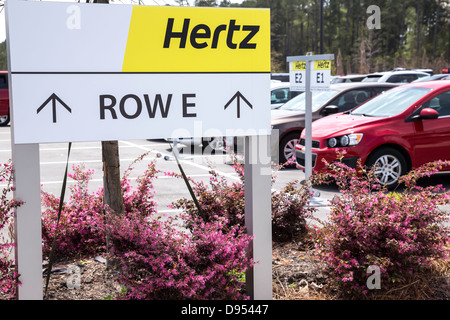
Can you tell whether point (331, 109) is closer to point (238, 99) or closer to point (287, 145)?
point (287, 145)

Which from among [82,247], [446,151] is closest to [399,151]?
[446,151]

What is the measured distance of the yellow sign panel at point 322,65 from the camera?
7453mm

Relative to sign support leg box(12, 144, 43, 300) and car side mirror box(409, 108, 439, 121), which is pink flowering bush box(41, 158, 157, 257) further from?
car side mirror box(409, 108, 439, 121)

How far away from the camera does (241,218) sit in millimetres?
4309

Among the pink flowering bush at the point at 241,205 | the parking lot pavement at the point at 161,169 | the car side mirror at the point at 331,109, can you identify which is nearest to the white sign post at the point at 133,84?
the pink flowering bush at the point at 241,205

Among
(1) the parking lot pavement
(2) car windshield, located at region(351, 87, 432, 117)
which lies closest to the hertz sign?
(1) the parking lot pavement

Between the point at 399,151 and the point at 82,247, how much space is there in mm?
5456

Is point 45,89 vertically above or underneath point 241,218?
above

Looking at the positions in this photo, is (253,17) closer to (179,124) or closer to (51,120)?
(179,124)

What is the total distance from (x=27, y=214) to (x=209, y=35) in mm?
1420

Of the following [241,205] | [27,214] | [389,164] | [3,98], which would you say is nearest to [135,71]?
[27,214]

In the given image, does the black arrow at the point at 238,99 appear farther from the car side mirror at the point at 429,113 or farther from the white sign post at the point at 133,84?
the car side mirror at the point at 429,113

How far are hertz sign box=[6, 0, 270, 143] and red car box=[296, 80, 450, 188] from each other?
506 centimetres

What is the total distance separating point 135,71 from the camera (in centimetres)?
328
